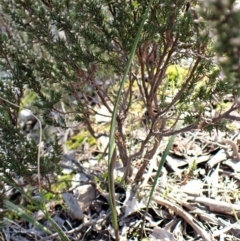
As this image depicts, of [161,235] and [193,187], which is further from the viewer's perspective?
[193,187]

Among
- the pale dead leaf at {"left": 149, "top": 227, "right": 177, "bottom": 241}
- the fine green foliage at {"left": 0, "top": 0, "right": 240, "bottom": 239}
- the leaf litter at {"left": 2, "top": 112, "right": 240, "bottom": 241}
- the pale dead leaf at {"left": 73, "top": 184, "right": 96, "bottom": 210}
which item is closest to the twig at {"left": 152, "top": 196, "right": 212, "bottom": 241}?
the leaf litter at {"left": 2, "top": 112, "right": 240, "bottom": 241}

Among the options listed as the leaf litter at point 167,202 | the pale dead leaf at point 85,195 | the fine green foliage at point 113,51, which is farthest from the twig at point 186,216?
the pale dead leaf at point 85,195

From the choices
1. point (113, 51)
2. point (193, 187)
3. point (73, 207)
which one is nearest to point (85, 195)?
point (73, 207)

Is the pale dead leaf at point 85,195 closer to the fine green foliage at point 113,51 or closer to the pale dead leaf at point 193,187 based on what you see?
the fine green foliage at point 113,51

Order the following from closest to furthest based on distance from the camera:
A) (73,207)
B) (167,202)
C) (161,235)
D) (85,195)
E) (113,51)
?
(113,51), (161,235), (167,202), (73,207), (85,195)

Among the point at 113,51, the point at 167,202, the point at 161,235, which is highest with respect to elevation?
Answer: the point at 113,51

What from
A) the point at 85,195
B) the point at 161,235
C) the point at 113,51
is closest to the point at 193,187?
the point at 161,235

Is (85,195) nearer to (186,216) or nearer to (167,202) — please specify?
(167,202)

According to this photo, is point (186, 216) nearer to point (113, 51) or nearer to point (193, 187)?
point (193, 187)

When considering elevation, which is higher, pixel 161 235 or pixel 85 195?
pixel 85 195

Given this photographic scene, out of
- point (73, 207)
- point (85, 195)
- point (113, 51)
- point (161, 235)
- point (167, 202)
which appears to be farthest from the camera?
point (85, 195)

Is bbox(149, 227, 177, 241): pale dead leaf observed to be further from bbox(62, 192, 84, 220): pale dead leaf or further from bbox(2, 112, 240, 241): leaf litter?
bbox(62, 192, 84, 220): pale dead leaf

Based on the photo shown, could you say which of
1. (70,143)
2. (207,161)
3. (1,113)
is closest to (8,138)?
(1,113)

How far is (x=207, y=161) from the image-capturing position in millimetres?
2299
